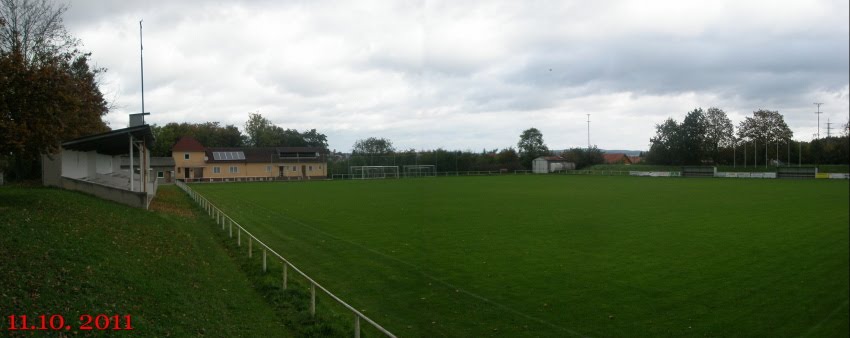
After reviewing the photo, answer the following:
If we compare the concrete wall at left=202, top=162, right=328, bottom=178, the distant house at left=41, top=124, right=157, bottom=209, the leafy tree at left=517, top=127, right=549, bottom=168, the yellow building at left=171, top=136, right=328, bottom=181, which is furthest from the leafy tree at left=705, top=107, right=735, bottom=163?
the leafy tree at left=517, top=127, right=549, bottom=168

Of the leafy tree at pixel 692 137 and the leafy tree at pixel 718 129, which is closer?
the leafy tree at pixel 718 129

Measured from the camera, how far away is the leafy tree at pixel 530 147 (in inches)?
3688

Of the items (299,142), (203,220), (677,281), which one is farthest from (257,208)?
(299,142)

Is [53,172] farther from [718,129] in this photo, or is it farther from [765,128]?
[765,128]

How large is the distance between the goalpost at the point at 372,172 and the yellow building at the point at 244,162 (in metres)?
4.28

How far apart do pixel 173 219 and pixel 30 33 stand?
15.8 meters

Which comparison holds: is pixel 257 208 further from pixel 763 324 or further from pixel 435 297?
pixel 763 324

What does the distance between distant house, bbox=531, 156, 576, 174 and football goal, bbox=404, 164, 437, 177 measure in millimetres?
16546

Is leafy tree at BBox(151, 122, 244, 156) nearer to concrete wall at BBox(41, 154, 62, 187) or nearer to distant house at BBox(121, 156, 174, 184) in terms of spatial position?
distant house at BBox(121, 156, 174, 184)

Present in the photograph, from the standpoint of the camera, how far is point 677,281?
37.9 feet

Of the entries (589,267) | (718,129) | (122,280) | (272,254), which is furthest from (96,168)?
(718,129)

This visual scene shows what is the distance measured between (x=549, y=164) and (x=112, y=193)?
232 feet

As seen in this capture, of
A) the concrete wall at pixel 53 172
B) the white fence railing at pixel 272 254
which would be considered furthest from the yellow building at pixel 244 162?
the concrete wall at pixel 53 172

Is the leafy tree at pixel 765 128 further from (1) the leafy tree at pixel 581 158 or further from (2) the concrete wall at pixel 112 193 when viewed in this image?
(1) the leafy tree at pixel 581 158
